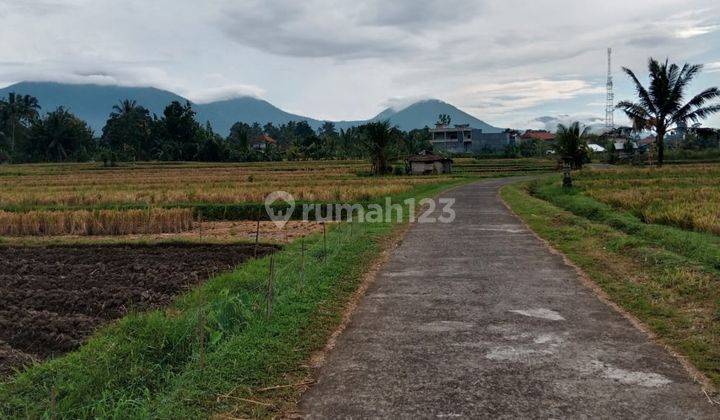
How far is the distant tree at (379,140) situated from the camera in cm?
4591

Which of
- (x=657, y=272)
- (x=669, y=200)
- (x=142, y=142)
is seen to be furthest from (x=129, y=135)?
(x=657, y=272)

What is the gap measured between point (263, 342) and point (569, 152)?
123 feet

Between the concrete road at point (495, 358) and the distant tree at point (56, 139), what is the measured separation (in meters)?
84.2

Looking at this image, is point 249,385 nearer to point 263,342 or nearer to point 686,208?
point 263,342

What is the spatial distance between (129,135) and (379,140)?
53.6 meters

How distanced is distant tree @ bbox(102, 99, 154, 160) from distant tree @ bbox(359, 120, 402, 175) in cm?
4499

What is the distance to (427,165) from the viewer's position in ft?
163

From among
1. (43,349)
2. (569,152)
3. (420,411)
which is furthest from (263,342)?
(569,152)

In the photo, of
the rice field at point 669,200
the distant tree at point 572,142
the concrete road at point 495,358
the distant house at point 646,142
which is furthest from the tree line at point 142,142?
the concrete road at point 495,358

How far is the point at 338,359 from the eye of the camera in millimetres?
4734

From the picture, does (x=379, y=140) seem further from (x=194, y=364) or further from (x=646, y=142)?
(x=646, y=142)

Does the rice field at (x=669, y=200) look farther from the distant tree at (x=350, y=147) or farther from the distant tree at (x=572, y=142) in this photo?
the distant tree at (x=350, y=147)

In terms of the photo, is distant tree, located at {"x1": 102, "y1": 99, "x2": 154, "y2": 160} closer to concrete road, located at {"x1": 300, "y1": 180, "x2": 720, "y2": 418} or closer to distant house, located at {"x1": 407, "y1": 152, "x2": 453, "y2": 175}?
distant house, located at {"x1": 407, "y1": 152, "x2": 453, "y2": 175}

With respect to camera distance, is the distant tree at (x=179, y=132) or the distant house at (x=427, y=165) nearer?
the distant house at (x=427, y=165)
